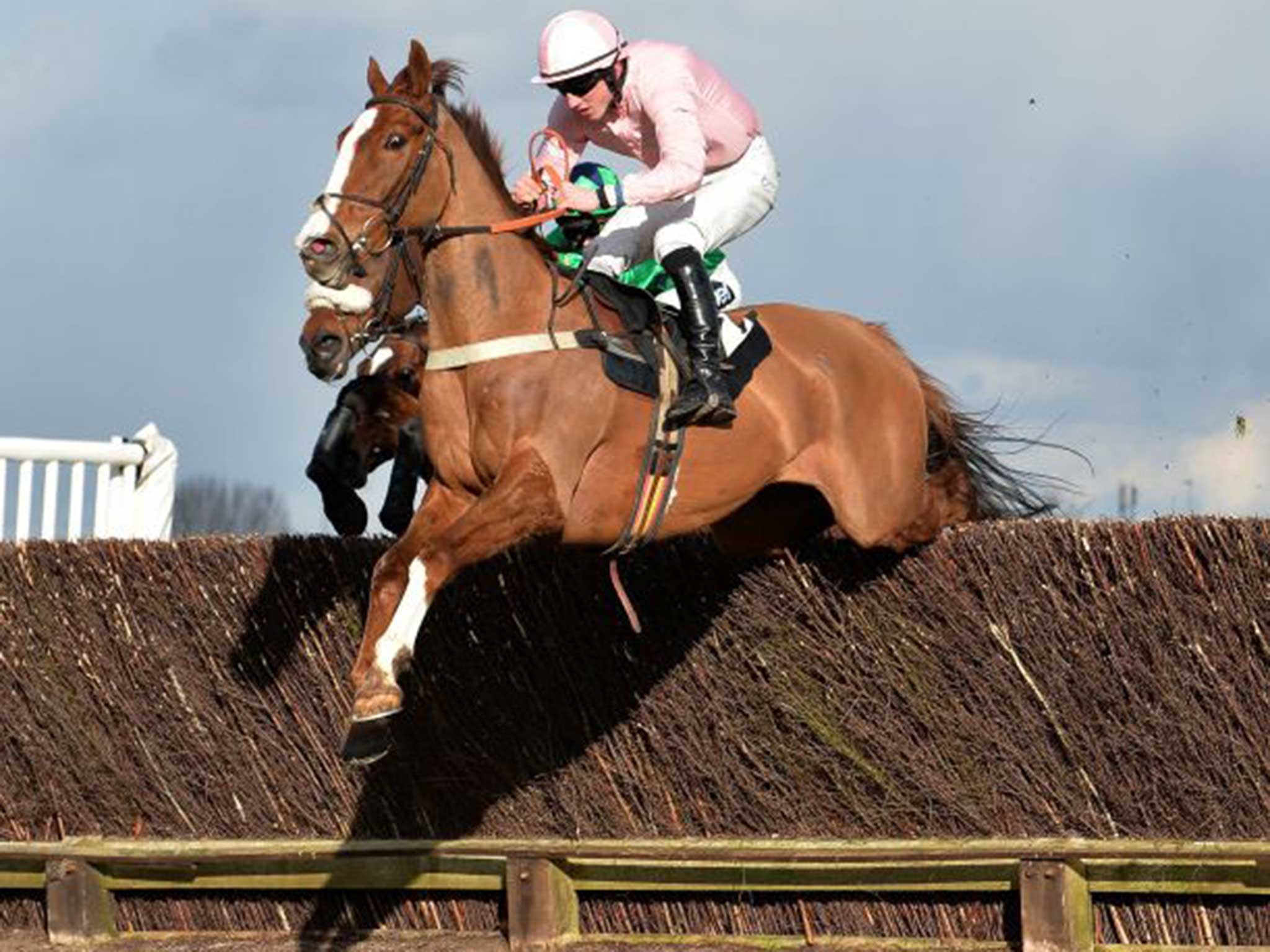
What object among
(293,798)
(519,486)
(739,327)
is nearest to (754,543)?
(739,327)

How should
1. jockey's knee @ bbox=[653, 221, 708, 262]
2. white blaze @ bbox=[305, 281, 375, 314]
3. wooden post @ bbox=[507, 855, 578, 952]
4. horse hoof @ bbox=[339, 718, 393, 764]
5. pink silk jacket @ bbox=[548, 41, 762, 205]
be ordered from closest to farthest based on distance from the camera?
horse hoof @ bbox=[339, 718, 393, 764] → white blaze @ bbox=[305, 281, 375, 314] → pink silk jacket @ bbox=[548, 41, 762, 205] → jockey's knee @ bbox=[653, 221, 708, 262] → wooden post @ bbox=[507, 855, 578, 952]

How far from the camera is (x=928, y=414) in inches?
330

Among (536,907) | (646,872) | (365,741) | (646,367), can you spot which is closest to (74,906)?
(536,907)

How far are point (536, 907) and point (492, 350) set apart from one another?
194cm

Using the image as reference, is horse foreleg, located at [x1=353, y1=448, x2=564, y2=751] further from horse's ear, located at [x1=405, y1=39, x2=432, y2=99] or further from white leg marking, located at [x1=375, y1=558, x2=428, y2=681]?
horse's ear, located at [x1=405, y1=39, x2=432, y2=99]

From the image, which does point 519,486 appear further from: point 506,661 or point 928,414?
point 928,414

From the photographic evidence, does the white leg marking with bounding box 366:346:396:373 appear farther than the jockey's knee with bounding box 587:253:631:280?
Yes

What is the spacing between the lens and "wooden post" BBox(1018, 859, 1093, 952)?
696 cm

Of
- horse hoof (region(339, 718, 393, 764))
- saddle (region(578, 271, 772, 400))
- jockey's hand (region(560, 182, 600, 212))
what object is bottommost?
horse hoof (region(339, 718, 393, 764))

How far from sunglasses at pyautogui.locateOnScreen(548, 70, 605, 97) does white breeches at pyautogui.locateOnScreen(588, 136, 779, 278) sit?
0.35 m

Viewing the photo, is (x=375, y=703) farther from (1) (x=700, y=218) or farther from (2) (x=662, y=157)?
(1) (x=700, y=218)

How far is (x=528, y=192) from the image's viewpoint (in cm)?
698

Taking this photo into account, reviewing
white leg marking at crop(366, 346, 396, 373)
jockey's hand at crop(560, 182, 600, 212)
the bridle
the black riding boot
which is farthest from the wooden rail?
jockey's hand at crop(560, 182, 600, 212)

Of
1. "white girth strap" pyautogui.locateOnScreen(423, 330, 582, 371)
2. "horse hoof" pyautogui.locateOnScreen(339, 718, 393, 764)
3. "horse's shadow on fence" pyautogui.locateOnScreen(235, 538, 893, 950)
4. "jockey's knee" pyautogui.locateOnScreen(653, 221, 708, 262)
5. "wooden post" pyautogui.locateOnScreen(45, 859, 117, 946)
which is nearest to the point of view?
"horse hoof" pyautogui.locateOnScreen(339, 718, 393, 764)
